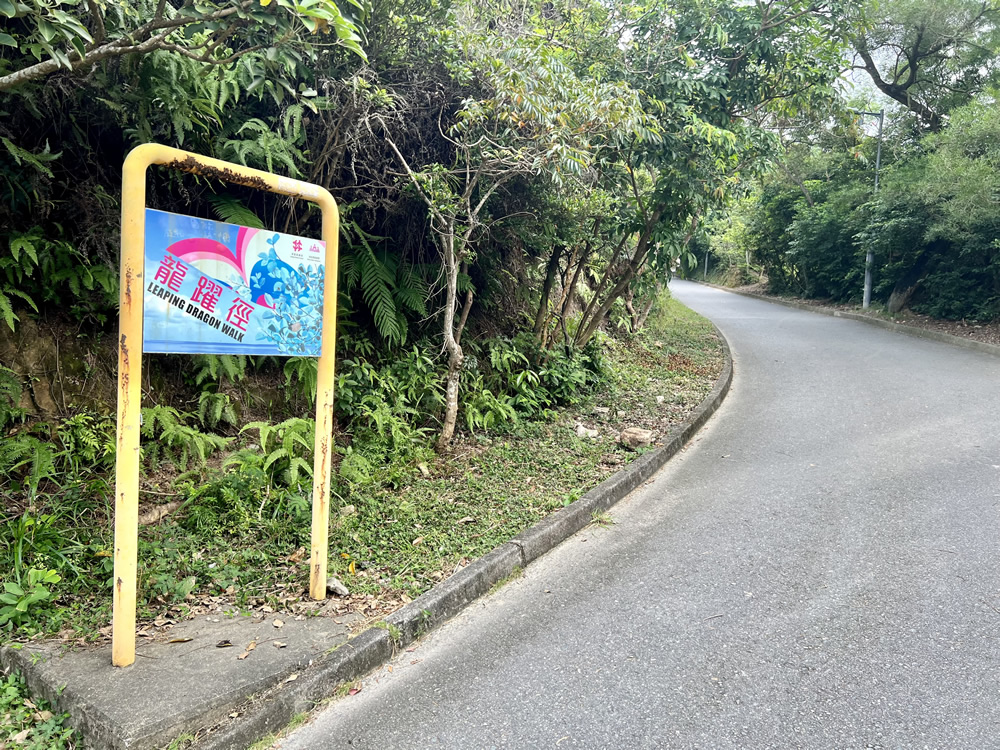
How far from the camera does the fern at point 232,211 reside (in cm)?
474

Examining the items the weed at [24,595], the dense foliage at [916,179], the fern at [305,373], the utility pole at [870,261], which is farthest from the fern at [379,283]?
the utility pole at [870,261]

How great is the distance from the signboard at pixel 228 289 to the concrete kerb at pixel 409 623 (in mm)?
1455

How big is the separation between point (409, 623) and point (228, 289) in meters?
1.86

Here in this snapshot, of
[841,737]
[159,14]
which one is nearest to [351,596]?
[841,737]

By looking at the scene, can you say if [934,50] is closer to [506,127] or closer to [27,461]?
[506,127]

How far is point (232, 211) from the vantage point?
187 inches

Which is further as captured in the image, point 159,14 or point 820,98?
point 820,98

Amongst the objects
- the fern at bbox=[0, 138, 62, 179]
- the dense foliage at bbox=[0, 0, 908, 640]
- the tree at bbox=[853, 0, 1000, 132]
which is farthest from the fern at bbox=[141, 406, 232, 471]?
the tree at bbox=[853, 0, 1000, 132]

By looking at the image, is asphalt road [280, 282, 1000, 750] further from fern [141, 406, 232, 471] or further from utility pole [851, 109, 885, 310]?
utility pole [851, 109, 885, 310]

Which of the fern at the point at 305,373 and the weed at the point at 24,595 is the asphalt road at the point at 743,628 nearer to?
the weed at the point at 24,595

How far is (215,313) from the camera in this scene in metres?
2.83

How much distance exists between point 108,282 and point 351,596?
264 cm

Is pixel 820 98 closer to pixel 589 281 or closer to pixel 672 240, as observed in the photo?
pixel 672 240

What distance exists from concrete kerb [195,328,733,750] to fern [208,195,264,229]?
9.83 feet
